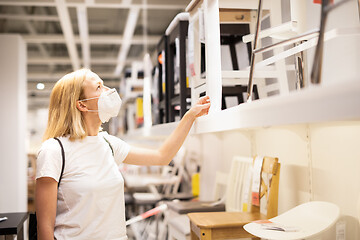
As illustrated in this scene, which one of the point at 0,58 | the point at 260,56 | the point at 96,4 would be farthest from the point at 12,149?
the point at 260,56

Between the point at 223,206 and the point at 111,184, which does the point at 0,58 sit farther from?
the point at 111,184

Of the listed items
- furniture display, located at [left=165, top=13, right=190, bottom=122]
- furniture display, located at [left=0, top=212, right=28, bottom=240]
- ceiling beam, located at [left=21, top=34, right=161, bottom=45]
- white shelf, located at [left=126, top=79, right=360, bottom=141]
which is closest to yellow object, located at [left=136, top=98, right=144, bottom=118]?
ceiling beam, located at [left=21, top=34, right=161, bottom=45]

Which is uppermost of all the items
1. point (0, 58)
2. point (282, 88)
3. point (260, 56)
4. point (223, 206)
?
point (0, 58)

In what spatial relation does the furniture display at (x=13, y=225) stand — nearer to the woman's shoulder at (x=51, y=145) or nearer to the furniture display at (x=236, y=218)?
the woman's shoulder at (x=51, y=145)

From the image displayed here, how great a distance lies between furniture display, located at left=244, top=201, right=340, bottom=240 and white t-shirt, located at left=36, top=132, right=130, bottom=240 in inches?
28.2

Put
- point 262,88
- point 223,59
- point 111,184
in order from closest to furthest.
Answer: point 111,184
point 262,88
point 223,59

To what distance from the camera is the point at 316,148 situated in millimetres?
2609

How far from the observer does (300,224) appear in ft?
7.57

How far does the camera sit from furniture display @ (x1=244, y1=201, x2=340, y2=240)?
6.81 feet

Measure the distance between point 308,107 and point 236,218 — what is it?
1.66 metres

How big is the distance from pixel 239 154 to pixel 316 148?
138cm

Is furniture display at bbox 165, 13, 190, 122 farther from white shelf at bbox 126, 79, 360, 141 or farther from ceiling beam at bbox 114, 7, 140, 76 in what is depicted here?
ceiling beam at bbox 114, 7, 140, 76

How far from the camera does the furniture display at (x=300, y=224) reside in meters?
2.08

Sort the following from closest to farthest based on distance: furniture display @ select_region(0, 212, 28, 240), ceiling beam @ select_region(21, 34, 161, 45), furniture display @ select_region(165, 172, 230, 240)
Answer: furniture display @ select_region(0, 212, 28, 240), furniture display @ select_region(165, 172, 230, 240), ceiling beam @ select_region(21, 34, 161, 45)
